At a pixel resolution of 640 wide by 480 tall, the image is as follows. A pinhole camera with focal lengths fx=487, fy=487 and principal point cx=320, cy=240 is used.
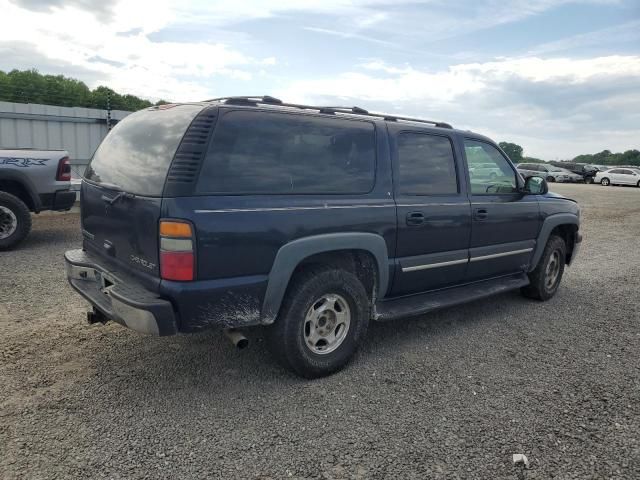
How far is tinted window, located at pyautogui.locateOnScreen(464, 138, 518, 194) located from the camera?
14.9 feet

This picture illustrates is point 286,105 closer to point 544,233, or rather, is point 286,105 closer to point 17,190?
point 544,233

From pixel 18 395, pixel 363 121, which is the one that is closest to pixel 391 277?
pixel 363 121

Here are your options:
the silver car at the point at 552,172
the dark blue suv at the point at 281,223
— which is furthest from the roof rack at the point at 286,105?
the silver car at the point at 552,172

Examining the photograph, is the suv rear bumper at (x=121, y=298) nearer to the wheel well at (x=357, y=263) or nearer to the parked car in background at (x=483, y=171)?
the wheel well at (x=357, y=263)

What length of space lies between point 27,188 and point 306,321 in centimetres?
559

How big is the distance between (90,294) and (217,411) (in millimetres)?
1246

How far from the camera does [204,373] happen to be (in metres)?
3.49

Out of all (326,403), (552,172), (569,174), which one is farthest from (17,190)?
(569,174)

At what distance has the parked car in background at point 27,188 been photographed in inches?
268

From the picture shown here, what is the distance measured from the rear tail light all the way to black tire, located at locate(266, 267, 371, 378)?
74 cm

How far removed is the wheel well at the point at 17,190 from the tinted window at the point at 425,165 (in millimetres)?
5767

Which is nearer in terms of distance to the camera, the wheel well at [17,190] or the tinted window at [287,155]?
the tinted window at [287,155]

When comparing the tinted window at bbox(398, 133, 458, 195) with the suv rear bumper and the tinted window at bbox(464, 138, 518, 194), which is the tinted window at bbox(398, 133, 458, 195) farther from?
the suv rear bumper

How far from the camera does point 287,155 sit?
3256mm
